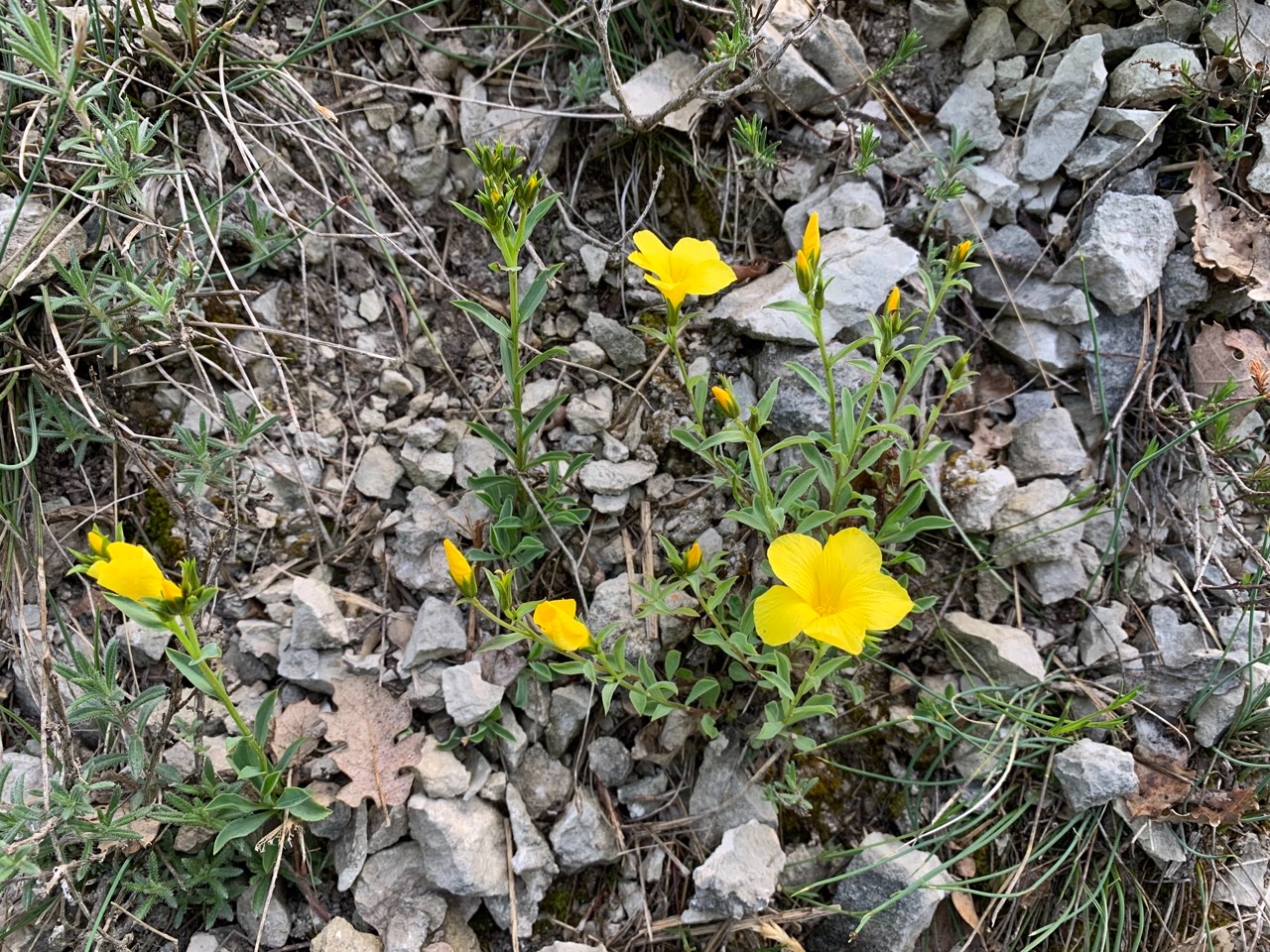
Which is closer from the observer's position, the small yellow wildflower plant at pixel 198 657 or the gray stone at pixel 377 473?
the small yellow wildflower plant at pixel 198 657

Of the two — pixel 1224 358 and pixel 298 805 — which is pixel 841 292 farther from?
pixel 298 805

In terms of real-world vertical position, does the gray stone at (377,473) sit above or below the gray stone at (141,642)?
above

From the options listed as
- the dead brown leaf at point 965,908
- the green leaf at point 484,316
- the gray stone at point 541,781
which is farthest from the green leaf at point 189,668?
the dead brown leaf at point 965,908

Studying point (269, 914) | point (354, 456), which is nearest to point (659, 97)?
point (354, 456)

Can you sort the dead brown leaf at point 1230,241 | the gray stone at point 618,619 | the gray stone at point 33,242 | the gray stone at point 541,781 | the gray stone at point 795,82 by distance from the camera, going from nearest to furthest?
the gray stone at point 33,242, the gray stone at point 541,781, the gray stone at point 618,619, the dead brown leaf at point 1230,241, the gray stone at point 795,82

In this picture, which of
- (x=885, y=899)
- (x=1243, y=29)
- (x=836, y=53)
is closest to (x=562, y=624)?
(x=885, y=899)

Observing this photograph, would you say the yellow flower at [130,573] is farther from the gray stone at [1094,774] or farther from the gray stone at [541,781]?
the gray stone at [1094,774]

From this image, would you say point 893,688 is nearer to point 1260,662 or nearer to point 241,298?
point 1260,662
